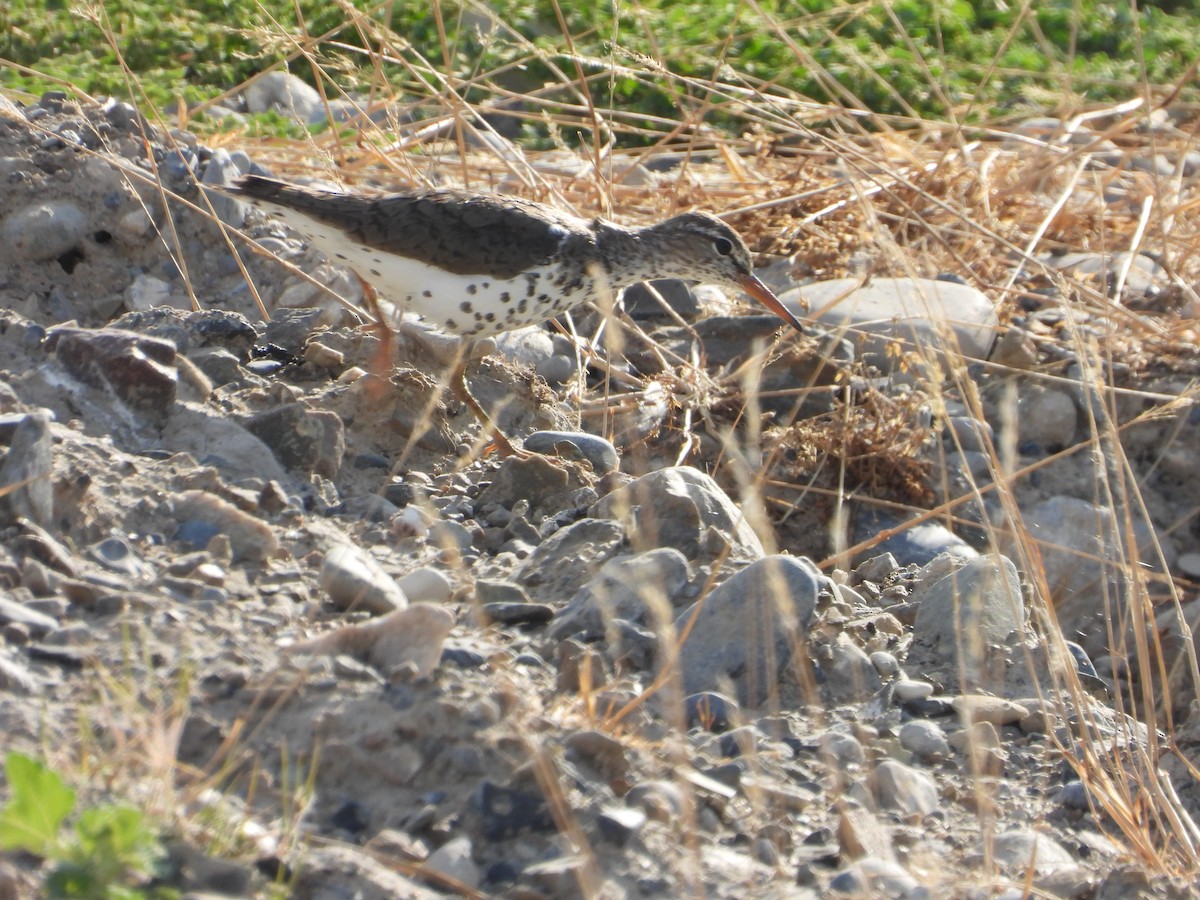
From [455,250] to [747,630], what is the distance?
1.81m

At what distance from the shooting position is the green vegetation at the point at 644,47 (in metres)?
6.77

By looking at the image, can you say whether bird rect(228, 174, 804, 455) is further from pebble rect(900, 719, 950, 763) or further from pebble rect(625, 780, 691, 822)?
pebble rect(625, 780, 691, 822)

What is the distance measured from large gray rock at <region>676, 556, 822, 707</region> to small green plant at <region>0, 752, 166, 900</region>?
1323mm

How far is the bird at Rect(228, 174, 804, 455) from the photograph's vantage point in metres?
4.39

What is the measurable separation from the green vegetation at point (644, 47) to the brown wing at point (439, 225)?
1.98 meters

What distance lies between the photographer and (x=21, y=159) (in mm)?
4973

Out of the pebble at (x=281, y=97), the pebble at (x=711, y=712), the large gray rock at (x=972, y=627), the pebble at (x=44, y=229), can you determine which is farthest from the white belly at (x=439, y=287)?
the pebble at (x=281, y=97)

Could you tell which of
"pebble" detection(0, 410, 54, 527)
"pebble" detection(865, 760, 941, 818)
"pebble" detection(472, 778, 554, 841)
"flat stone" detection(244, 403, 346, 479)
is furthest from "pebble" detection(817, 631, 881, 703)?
"pebble" detection(0, 410, 54, 527)

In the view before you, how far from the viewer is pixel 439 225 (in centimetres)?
452

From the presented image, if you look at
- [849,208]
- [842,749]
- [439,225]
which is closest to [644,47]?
[849,208]

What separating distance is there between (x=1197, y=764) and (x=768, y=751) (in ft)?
4.53

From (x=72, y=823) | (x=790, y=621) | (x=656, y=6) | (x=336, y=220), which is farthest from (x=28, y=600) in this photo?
(x=656, y=6)

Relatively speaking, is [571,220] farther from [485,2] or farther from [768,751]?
[485,2]

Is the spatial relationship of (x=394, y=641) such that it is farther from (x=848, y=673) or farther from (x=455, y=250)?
(x=455, y=250)
